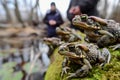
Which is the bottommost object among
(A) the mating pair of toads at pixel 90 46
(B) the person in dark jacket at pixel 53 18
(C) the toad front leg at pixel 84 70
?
(B) the person in dark jacket at pixel 53 18

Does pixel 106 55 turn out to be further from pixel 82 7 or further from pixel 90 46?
pixel 82 7

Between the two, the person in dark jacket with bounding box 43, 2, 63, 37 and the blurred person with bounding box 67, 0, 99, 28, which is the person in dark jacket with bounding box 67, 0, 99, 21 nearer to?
the blurred person with bounding box 67, 0, 99, 28

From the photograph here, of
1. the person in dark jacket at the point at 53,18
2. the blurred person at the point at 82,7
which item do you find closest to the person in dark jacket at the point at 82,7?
the blurred person at the point at 82,7

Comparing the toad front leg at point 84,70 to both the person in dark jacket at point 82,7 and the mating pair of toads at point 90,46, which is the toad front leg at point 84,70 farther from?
the person in dark jacket at point 82,7

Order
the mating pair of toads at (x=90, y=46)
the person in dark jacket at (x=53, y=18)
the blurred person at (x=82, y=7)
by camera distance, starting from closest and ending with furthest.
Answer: the mating pair of toads at (x=90, y=46)
the blurred person at (x=82, y=7)
the person in dark jacket at (x=53, y=18)

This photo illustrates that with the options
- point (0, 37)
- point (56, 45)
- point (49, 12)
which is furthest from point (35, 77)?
point (0, 37)

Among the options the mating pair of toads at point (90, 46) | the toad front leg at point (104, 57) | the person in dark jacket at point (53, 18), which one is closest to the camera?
the mating pair of toads at point (90, 46)

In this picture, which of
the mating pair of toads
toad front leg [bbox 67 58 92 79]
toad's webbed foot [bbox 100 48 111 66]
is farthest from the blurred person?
toad front leg [bbox 67 58 92 79]
